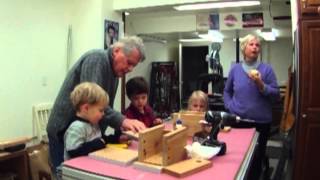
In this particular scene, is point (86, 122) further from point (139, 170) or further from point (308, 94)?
point (308, 94)

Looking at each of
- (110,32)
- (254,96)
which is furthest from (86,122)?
(110,32)

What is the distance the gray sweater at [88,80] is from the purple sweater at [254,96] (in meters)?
1.30

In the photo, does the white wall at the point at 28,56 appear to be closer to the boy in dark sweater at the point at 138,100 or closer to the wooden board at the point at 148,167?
the boy in dark sweater at the point at 138,100

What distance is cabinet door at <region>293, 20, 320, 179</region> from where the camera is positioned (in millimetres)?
3230

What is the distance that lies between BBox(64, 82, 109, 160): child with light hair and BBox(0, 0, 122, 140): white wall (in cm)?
226

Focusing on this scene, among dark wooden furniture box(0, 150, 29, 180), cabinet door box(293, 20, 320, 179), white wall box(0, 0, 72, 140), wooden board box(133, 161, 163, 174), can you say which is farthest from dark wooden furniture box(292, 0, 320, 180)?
white wall box(0, 0, 72, 140)

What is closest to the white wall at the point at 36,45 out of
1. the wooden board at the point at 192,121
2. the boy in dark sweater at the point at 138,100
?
the boy in dark sweater at the point at 138,100

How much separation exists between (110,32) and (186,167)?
3.24 m

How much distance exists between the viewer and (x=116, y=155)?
1.82 m

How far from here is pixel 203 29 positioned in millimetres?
6586

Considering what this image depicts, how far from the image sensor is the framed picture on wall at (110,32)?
4500 millimetres

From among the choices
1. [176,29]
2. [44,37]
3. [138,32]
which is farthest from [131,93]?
[138,32]

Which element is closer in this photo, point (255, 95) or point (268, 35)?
point (255, 95)

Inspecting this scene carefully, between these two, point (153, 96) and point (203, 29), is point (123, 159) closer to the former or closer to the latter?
point (203, 29)
